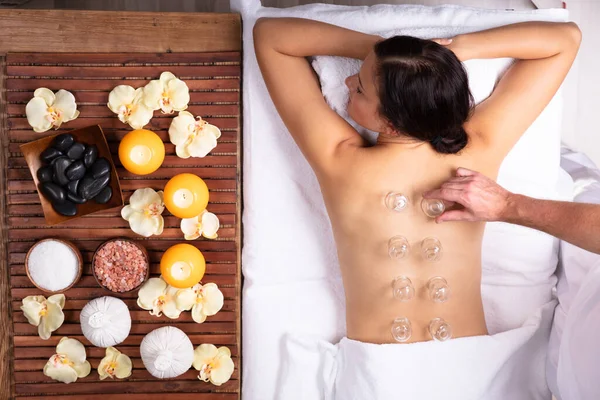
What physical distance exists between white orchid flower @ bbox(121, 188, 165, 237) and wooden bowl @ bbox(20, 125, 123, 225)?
0.16ft

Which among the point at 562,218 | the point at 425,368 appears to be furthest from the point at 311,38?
the point at 425,368

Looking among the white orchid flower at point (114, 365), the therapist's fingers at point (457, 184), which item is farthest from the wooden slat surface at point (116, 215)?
the therapist's fingers at point (457, 184)

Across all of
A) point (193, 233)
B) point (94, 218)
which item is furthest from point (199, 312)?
point (94, 218)

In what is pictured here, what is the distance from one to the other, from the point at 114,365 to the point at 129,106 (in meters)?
0.75

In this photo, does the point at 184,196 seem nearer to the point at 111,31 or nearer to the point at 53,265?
the point at 53,265

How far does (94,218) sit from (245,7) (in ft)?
2.48

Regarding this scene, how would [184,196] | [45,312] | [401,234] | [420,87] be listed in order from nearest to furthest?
[420,87] → [401,234] → [184,196] → [45,312]

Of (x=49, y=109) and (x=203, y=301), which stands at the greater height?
(x=49, y=109)

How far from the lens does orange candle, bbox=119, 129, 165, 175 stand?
1477mm

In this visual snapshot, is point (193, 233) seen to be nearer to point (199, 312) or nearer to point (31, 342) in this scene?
point (199, 312)

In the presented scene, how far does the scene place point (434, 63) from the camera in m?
1.26

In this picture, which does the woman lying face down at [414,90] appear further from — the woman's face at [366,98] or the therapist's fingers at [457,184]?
the therapist's fingers at [457,184]

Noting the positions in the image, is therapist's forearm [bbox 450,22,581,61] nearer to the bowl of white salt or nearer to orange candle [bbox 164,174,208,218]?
orange candle [bbox 164,174,208,218]

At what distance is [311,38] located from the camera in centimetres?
148
